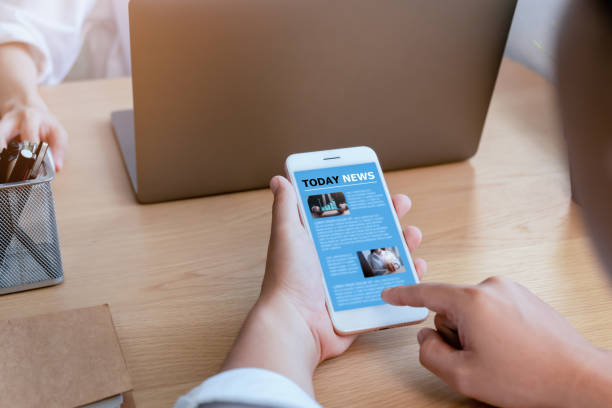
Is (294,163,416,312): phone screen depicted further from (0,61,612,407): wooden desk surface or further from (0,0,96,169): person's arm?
(0,0,96,169): person's arm

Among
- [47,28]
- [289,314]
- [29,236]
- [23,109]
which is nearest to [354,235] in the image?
[289,314]

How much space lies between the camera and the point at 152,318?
629 millimetres

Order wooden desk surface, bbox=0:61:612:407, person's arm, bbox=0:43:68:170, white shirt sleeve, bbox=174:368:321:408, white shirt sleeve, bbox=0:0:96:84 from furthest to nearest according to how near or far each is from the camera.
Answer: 1. white shirt sleeve, bbox=0:0:96:84
2. person's arm, bbox=0:43:68:170
3. wooden desk surface, bbox=0:61:612:407
4. white shirt sleeve, bbox=174:368:321:408

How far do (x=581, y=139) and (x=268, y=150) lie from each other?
552mm

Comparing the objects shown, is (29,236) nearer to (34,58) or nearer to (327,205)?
(327,205)

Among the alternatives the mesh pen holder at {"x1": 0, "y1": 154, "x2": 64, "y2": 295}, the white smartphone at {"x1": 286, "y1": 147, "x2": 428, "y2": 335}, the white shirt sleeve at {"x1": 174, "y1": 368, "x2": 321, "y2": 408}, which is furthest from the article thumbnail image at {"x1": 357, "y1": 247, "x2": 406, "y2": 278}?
the mesh pen holder at {"x1": 0, "y1": 154, "x2": 64, "y2": 295}

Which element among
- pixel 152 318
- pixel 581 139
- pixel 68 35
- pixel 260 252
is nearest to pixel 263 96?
pixel 260 252

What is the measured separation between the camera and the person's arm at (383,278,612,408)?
51 centimetres

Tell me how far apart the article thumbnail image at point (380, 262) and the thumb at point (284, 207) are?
8 cm

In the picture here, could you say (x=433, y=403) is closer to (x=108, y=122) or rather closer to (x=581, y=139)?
(x=581, y=139)

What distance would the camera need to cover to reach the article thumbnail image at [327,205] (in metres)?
0.67

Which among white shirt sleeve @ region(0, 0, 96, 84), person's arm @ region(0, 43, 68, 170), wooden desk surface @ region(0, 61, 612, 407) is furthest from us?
white shirt sleeve @ region(0, 0, 96, 84)

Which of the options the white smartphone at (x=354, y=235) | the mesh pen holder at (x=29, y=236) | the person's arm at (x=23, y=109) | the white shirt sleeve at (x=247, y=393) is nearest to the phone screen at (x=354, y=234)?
the white smartphone at (x=354, y=235)

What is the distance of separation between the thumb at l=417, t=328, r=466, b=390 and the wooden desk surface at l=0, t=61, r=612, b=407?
3 cm
